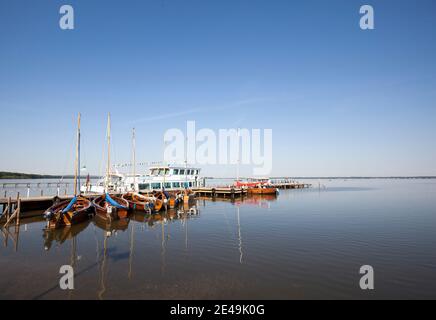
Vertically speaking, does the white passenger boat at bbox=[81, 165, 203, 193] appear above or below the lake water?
above

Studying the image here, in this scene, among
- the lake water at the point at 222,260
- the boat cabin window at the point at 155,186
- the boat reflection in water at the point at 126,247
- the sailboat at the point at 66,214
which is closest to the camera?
the lake water at the point at 222,260

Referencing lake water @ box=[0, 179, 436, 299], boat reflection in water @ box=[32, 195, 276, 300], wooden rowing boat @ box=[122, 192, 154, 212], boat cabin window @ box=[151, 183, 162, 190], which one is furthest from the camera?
boat cabin window @ box=[151, 183, 162, 190]

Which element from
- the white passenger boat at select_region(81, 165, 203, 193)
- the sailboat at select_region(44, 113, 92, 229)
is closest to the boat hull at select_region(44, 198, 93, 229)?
the sailboat at select_region(44, 113, 92, 229)

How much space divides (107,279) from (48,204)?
27.5 metres

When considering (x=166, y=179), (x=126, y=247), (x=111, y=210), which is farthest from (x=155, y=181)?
(x=126, y=247)

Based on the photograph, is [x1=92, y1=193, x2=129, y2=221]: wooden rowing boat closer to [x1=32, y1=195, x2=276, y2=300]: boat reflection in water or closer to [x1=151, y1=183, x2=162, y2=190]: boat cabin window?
[x1=32, y1=195, x2=276, y2=300]: boat reflection in water

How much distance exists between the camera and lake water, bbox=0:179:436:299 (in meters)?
10.3

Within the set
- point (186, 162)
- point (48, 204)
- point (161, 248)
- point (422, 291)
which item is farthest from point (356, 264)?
point (186, 162)

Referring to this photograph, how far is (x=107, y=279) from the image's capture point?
11281mm

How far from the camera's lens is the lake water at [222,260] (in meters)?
10.3

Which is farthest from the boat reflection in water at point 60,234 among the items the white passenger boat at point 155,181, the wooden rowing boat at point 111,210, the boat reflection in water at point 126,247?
the white passenger boat at point 155,181

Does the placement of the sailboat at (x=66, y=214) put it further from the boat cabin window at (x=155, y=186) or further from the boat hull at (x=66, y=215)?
the boat cabin window at (x=155, y=186)

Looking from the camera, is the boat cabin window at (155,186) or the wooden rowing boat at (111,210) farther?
the boat cabin window at (155,186)
